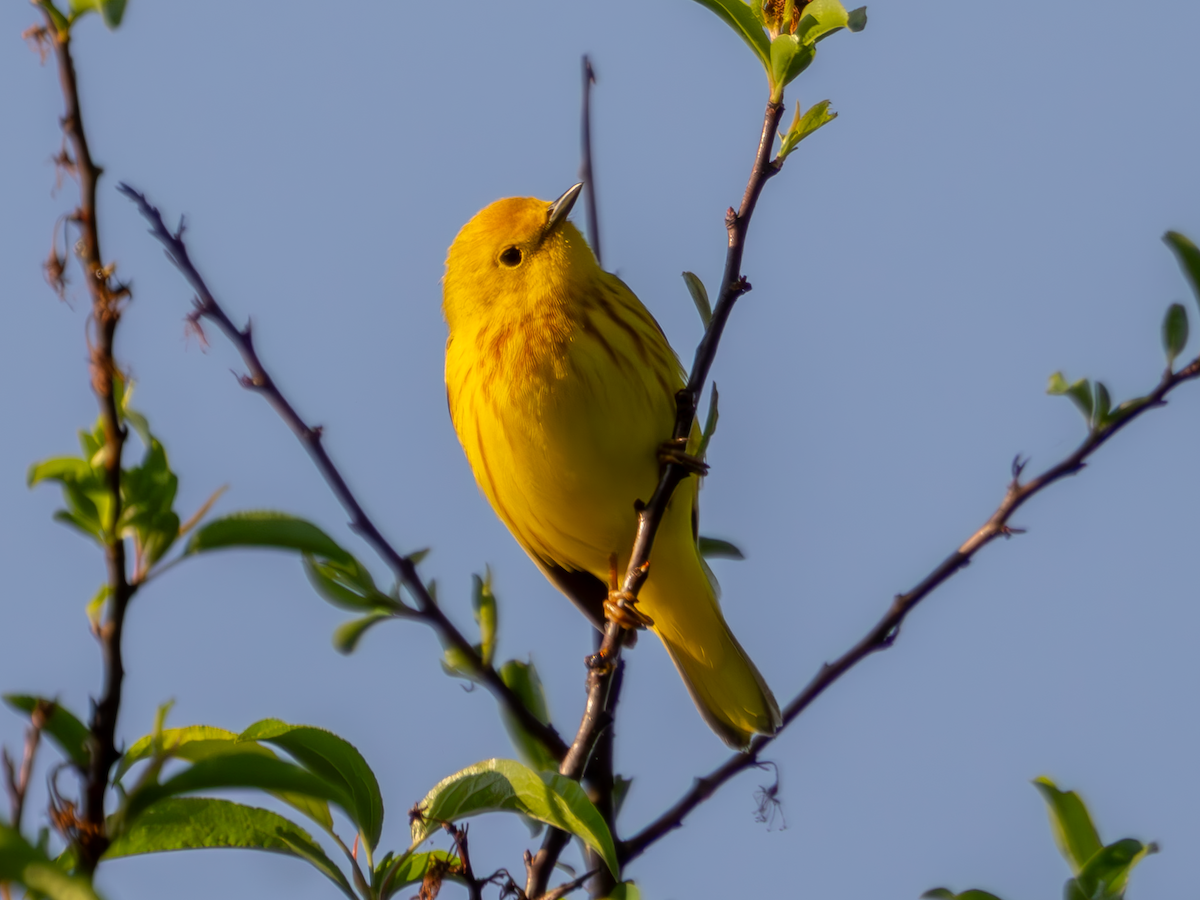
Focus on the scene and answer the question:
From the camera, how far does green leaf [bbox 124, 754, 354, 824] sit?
4.56 feet

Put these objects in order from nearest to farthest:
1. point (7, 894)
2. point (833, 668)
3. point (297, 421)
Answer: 1. point (7, 894)
2. point (297, 421)
3. point (833, 668)

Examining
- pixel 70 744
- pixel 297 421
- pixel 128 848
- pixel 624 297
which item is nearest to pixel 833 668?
pixel 297 421

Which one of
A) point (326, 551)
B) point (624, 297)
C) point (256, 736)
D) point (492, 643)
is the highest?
point (624, 297)

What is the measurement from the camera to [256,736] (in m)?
1.79

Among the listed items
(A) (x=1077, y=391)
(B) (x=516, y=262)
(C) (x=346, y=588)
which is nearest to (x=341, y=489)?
(C) (x=346, y=588)

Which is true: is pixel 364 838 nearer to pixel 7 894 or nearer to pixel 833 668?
pixel 7 894

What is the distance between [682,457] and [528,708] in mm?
697

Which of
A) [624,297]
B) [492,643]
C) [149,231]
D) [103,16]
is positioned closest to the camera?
[103,16]

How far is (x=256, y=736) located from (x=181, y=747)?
26 centimetres

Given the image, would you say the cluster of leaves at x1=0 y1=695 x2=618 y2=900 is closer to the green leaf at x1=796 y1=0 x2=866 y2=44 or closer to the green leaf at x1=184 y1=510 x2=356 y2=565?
the green leaf at x1=184 y1=510 x2=356 y2=565

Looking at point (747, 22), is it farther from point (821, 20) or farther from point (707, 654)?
point (707, 654)

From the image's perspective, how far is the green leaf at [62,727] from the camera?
1362 millimetres

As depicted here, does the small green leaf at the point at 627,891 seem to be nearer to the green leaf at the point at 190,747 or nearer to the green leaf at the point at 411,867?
the green leaf at the point at 411,867

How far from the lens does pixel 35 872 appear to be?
3.74 ft
